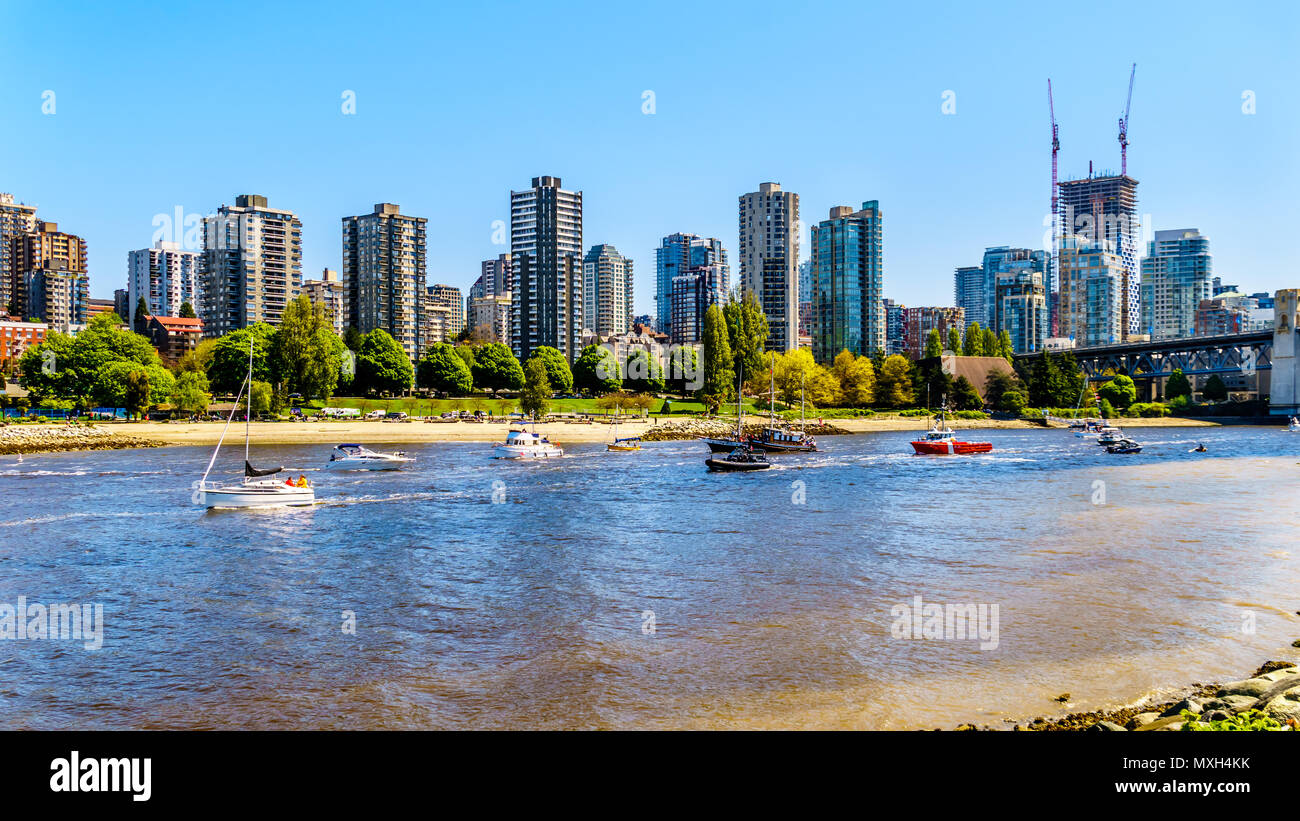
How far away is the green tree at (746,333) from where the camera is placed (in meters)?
181

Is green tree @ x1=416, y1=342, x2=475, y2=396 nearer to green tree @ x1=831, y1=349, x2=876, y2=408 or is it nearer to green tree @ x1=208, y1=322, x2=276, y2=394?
green tree @ x1=208, y1=322, x2=276, y2=394

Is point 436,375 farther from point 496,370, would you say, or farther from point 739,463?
point 739,463

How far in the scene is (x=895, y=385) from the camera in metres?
190

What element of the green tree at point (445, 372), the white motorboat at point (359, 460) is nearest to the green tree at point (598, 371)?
the green tree at point (445, 372)

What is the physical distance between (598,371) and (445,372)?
33283 millimetres

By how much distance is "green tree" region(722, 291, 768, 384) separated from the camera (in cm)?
18100

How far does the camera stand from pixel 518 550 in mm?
42281

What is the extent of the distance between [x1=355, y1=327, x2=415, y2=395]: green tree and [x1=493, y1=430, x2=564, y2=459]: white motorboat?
258ft

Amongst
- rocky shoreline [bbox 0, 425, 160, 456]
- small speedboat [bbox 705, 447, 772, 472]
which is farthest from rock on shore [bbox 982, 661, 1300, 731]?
rocky shoreline [bbox 0, 425, 160, 456]

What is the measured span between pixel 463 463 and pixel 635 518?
3940 cm

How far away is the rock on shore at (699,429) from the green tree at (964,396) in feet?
160

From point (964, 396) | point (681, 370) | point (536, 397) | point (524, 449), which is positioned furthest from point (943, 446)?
point (964, 396)

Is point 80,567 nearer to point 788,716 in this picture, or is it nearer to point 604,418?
point 788,716
